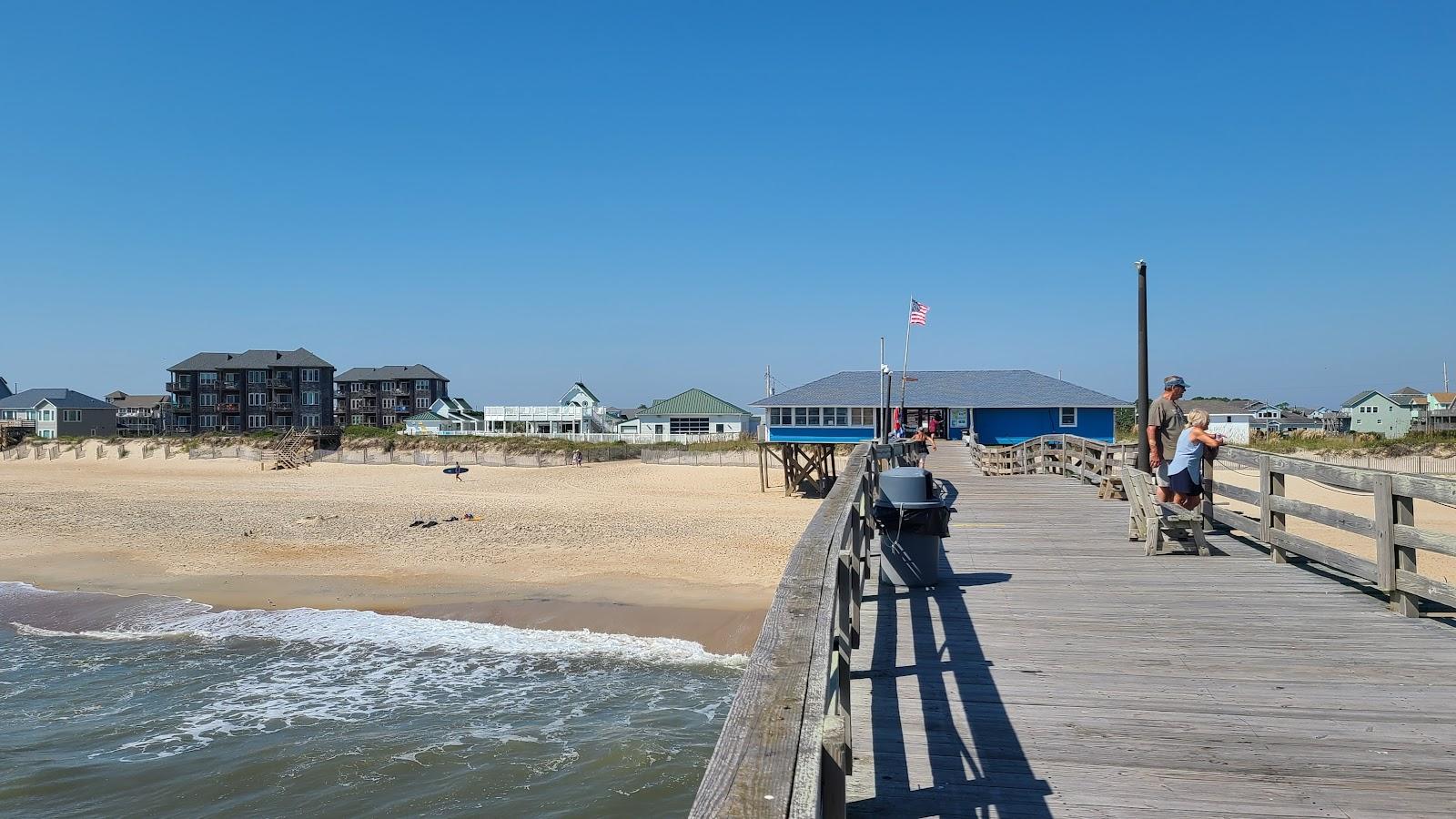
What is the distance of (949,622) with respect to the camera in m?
6.36

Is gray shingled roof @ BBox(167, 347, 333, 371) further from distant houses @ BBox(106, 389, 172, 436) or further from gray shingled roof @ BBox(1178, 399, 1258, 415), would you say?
gray shingled roof @ BBox(1178, 399, 1258, 415)

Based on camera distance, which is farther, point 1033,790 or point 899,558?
point 899,558

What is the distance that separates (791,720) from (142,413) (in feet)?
422

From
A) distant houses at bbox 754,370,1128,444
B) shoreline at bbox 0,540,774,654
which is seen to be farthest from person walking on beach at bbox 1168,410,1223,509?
distant houses at bbox 754,370,1128,444

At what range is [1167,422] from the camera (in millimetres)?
9875

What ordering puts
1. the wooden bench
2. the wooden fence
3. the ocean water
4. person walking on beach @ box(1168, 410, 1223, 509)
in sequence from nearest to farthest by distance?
the wooden fence < person walking on beach @ box(1168, 410, 1223, 509) < the wooden bench < the ocean water

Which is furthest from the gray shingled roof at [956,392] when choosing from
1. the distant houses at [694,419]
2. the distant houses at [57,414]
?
the distant houses at [57,414]

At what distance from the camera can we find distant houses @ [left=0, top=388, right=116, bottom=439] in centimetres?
9356

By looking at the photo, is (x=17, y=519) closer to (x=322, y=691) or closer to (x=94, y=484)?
(x=94, y=484)

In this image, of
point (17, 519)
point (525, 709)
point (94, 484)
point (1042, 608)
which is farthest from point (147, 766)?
point (94, 484)

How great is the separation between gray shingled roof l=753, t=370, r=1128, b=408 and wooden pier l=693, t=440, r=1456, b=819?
37.0 metres

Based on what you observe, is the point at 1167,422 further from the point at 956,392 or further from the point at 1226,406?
the point at 1226,406

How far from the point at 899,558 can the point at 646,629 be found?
28.6ft

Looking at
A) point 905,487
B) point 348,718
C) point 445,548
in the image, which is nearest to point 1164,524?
point 905,487
